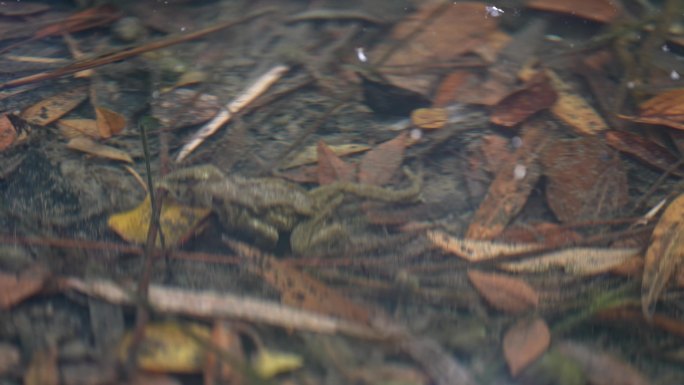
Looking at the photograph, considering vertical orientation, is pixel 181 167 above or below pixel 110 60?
below

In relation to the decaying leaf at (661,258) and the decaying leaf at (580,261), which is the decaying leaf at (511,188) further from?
the decaying leaf at (661,258)

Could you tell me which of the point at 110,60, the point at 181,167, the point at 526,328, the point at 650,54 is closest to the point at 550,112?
the point at 650,54

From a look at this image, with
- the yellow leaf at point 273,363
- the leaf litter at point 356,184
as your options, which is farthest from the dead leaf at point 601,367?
the yellow leaf at point 273,363

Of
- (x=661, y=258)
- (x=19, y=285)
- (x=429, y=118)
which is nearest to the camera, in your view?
(x=19, y=285)

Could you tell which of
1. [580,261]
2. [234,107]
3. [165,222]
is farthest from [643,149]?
[165,222]

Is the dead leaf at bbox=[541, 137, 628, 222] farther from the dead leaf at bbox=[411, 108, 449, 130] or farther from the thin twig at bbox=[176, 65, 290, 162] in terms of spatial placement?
the thin twig at bbox=[176, 65, 290, 162]

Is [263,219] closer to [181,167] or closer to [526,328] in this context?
[181,167]

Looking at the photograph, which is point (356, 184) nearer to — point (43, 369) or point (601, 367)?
point (601, 367)
